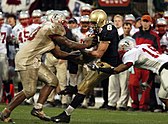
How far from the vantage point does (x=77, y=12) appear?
18.0 metres

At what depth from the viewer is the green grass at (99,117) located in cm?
1158

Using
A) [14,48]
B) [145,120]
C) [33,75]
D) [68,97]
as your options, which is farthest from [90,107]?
[33,75]

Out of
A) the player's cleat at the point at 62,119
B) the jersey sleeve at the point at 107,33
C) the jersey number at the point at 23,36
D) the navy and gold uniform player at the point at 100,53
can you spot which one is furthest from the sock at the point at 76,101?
the jersey number at the point at 23,36

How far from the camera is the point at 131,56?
11633 mm

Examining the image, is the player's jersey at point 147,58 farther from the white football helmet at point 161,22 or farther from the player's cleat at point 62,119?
the white football helmet at point 161,22

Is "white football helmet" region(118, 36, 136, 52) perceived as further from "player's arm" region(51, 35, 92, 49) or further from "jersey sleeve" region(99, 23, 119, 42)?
"player's arm" region(51, 35, 92, 49)

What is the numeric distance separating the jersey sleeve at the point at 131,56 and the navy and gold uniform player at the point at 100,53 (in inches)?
5.4

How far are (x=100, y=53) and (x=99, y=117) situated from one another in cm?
163

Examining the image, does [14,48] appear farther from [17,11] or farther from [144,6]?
[144,6]

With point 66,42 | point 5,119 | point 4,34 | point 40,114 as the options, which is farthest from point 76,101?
point 4,34

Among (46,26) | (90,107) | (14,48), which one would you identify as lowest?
(90,107)

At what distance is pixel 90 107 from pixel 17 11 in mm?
4268

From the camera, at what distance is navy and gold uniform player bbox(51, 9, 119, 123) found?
11.1 metres

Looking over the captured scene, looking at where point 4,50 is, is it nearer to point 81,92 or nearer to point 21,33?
point 21,33
